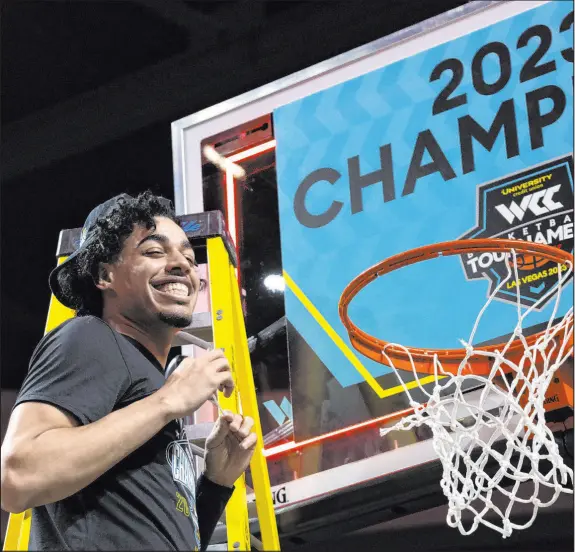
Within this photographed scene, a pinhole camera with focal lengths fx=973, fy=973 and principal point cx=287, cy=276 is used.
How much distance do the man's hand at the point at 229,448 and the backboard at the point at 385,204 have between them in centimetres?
108

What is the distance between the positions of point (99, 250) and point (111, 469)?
0.44 meters

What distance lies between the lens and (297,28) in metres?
3.93

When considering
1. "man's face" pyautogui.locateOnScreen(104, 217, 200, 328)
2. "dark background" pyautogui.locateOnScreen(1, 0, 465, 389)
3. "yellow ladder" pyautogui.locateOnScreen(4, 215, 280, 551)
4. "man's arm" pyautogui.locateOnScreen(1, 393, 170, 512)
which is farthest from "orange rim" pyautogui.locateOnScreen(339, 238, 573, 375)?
"man's arm" pyautogui.locateOnScreen(1, 393, 170, 512)

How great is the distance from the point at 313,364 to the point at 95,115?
6.56ft

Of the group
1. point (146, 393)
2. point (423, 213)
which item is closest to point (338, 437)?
point (423, 213)

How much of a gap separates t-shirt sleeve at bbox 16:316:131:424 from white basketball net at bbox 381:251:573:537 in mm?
1158

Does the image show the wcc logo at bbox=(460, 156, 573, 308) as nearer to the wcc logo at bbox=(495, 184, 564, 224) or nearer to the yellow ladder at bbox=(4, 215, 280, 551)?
the wcc logo at bbox=(495, 184, 564, 224)

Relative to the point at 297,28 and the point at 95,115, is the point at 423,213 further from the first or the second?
the point at 95,115

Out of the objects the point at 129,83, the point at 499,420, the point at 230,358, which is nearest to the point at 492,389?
the point at 499,420

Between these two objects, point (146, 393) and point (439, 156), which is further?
point (439, 156)

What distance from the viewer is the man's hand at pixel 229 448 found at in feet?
5.10

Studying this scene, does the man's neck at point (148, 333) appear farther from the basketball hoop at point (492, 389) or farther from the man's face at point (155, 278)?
the basketball hoop at point (492, 389)

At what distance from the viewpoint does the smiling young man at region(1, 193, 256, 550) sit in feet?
4.26

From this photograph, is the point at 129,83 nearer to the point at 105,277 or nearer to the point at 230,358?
the point at 230,358
